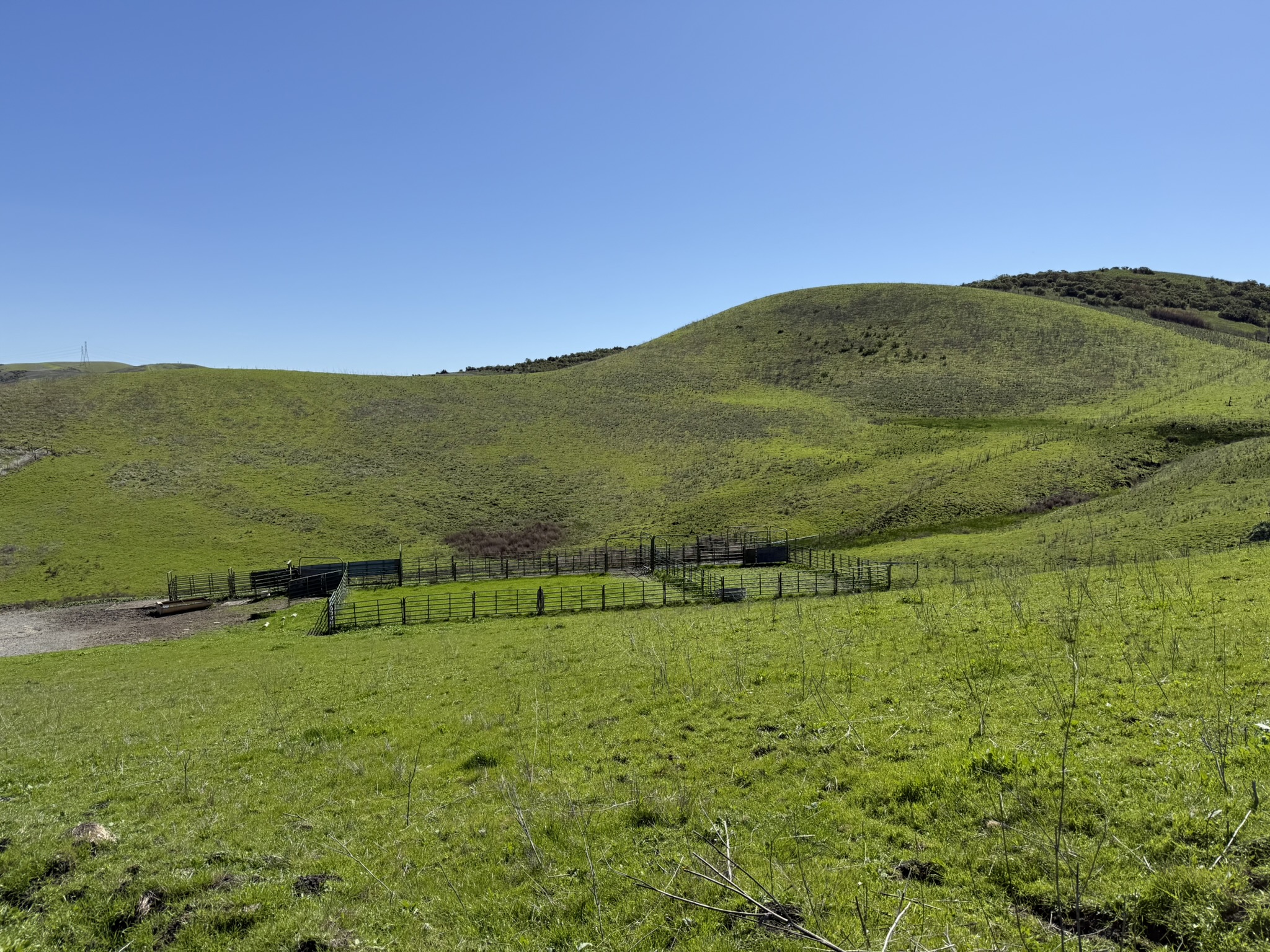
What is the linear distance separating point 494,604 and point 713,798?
103 ft

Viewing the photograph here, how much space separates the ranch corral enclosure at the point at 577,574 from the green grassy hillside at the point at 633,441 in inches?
230

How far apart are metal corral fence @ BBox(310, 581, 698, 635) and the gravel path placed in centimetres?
735

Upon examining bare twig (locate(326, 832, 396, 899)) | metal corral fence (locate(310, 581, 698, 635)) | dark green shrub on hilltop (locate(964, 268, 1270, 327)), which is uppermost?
dark green shrub on hilltop (locate(964, 268, 1270, 327))

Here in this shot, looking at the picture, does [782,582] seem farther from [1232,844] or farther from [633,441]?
[633,441]

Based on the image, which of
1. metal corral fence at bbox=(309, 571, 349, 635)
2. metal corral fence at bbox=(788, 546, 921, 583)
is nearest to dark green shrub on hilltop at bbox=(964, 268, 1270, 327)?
metal corral fence at bbox=(788, 546, 921, 583)

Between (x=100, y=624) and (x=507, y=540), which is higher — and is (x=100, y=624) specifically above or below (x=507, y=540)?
below

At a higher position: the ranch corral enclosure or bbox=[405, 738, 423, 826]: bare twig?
bbox=[405, 738, 423, 826]: bare twig

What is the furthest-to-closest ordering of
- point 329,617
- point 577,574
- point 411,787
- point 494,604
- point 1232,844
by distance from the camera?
1. point 577,574
2. point 494,604
3. point 329,617
4. point 411,787
5. point 1232,844

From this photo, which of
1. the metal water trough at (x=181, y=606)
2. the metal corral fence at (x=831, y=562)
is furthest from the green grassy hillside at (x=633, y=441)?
the metal corral fence at (x=831, y=562)

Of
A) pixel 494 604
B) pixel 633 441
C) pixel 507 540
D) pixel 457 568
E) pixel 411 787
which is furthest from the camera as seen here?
pixel 633 441

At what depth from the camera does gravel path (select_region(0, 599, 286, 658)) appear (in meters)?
34.4

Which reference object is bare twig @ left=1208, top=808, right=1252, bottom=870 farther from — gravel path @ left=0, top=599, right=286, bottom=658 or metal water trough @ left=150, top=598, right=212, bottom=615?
metal water trough @ left=150, top=598, right=212, bottom=615

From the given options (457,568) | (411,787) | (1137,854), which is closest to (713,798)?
(1137,854)

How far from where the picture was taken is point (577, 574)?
172ft
